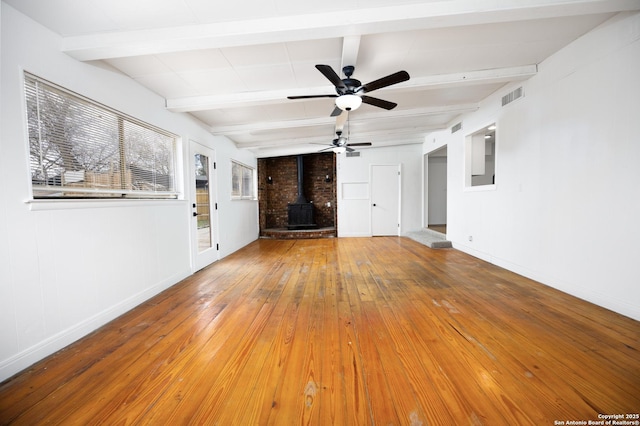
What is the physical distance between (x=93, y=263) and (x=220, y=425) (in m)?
1.98

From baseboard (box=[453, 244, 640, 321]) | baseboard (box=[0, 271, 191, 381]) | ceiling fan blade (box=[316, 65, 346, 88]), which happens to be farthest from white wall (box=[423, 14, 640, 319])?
baseboard (box=[0, 271, 191, 381])

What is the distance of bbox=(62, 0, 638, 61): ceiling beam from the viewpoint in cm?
191

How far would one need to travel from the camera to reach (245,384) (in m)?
1.52

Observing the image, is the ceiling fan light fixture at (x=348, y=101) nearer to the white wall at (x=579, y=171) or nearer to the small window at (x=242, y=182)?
the white wall at (x=579, y=171)

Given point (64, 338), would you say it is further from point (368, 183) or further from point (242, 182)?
point (368, 183)

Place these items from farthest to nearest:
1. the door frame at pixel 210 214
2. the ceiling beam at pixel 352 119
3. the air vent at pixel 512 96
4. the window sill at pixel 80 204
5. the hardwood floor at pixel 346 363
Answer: the ceiling beam at pixel 352 119, the door frame at pixel 210 214, the air vent at pixel 512 96, the window sill at pixel 80 204, the hardwood floor at pixel 346 363

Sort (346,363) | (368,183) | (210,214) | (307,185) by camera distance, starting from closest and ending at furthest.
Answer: (346,363) < (210,214) < (368,183) < (307,185)

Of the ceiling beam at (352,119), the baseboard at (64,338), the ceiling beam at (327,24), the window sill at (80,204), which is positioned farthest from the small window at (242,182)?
the ceiling beam at (327,24)

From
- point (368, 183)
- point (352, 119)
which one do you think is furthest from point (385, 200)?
point (352, 119)

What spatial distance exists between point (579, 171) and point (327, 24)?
300 centimetres

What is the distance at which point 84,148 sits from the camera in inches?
88.8

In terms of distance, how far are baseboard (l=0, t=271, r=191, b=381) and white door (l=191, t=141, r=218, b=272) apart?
120 cm

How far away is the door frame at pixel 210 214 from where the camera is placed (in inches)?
154

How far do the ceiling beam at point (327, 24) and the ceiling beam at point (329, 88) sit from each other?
1.10m
